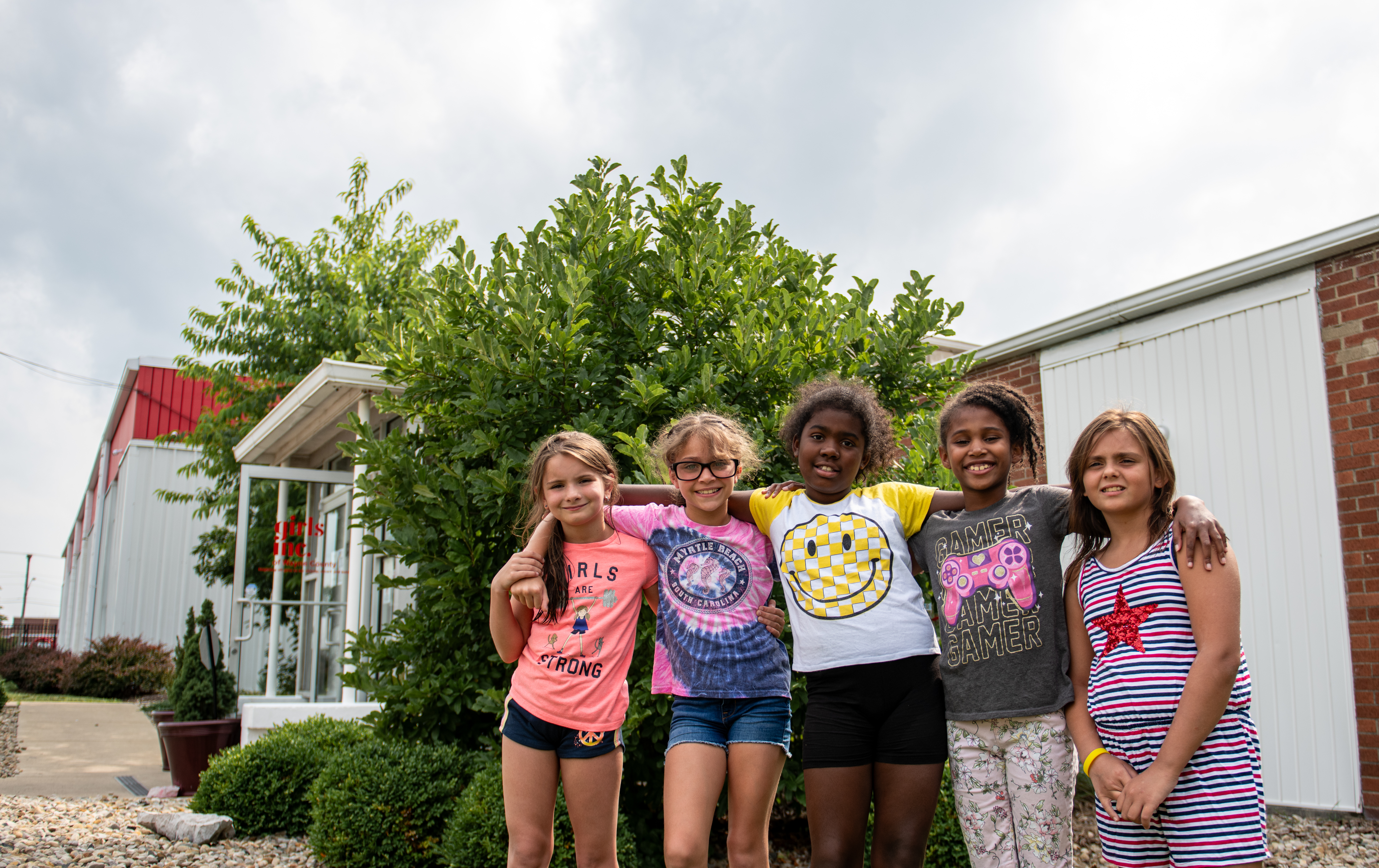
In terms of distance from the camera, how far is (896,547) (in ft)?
7.83

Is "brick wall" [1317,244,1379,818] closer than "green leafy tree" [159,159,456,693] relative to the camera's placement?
Yes

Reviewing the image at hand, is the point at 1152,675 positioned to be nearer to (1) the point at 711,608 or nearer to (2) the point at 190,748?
(1) the point at 711,608

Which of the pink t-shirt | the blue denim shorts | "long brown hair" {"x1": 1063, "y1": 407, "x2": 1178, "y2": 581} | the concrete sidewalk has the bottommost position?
the concrete sidewalk

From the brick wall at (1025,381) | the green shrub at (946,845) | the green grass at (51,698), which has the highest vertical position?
the brick wall at (1025,381)

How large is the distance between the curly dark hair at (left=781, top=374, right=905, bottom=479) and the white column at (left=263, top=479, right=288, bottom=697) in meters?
6.74

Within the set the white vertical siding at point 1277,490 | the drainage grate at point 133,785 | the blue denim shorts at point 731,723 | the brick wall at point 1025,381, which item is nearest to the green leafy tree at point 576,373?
the blue denim shorts at point 731,723

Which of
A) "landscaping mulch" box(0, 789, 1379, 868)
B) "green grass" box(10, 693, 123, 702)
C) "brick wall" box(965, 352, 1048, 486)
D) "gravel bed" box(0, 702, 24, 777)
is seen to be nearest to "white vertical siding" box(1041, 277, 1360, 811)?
"landscaping mulch" box(0, 789, 1379, 868)

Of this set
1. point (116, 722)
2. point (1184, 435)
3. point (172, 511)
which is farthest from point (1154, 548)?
point (172, 511)

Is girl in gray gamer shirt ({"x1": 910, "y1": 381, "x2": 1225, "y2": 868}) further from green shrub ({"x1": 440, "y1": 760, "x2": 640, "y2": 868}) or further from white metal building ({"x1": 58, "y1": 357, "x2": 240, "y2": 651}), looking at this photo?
white metal building ({"x1": 58, "y1": 357, "x2": 240, "y2": 651})

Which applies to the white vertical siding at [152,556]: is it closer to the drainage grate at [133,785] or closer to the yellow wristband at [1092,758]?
the drainage grate at [133,785]

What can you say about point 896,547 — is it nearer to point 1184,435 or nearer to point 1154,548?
point 1154,548

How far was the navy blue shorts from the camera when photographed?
2.38 metres

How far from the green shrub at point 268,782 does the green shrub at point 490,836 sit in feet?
4.29

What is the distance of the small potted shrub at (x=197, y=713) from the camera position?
642cm
